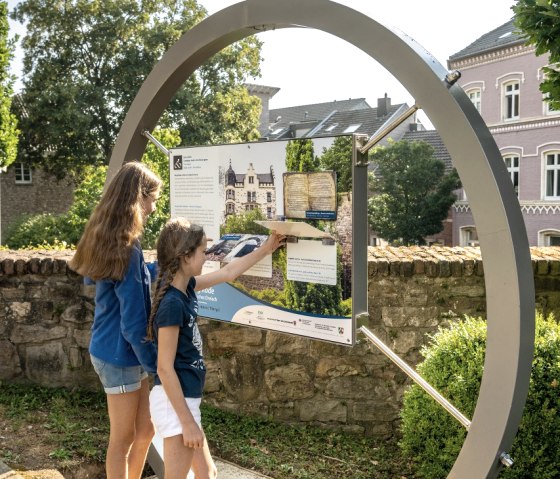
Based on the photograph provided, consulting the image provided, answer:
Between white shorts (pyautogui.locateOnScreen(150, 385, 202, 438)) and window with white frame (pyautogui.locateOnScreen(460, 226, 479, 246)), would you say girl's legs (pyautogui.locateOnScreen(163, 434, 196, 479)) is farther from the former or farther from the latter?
window with white frame (pyautogui.locateOnScreen(460, 226, 479, 246))

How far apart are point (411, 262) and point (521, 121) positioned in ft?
99.4

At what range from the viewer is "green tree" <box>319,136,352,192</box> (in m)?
2.97

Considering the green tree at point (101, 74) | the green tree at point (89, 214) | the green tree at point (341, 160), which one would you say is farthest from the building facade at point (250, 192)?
the green tree at point (101, 74)

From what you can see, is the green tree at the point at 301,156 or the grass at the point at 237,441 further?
the grass at the point at 237,441

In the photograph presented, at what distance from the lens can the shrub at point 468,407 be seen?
146 inches

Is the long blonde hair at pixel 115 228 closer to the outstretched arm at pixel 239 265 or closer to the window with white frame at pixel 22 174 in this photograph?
the outstretched arm at pixel 239 265

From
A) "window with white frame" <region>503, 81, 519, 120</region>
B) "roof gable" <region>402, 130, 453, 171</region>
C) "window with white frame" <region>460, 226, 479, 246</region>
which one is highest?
"window with white frame" <region>503, 81, 519, 120</region>

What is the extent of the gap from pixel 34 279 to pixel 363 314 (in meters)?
3.70

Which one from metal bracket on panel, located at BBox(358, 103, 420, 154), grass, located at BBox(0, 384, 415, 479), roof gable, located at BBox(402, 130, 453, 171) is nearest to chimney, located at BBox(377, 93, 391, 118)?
roof gable, located at BBox(402, 130, 453, 171)

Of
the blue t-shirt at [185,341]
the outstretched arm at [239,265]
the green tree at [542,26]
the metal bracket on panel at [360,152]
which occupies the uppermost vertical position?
the green tree at [542,26]

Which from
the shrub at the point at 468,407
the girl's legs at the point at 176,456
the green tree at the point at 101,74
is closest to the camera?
the girl's legs at the point at 176,456

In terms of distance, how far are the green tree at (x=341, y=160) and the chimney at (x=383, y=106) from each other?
42.1 m

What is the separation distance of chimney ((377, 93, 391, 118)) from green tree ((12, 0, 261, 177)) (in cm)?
1453

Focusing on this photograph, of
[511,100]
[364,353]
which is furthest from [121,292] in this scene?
[511,100]
